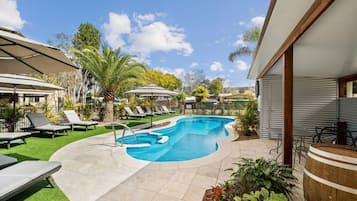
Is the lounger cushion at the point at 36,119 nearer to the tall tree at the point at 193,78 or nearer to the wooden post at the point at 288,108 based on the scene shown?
the wooden post at the point at 288,108

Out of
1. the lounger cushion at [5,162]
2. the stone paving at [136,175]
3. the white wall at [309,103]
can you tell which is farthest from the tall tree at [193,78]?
the lounger cushion at [5,162]

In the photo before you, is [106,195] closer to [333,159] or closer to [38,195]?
[38,195]

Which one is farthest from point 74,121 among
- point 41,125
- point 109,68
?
point 109,68

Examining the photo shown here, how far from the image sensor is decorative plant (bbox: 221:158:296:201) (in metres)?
2.22

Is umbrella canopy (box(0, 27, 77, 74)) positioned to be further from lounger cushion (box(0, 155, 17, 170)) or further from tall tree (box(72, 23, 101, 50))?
tall tree (box(72, 23, 101, 50))

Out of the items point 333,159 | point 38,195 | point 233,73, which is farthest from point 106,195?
point 233,73

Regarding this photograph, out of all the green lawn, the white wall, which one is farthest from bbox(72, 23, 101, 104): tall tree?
the white wall

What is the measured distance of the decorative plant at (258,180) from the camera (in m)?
2.22

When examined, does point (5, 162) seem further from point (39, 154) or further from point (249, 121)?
point (249, 121)

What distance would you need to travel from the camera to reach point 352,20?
2.58 meters

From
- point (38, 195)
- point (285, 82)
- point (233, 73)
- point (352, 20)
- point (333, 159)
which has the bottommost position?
point (38, 195)

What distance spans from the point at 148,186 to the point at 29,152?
14.7 feet

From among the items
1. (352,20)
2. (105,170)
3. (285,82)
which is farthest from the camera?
(105,170)

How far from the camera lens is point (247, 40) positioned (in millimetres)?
15453
